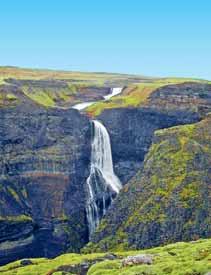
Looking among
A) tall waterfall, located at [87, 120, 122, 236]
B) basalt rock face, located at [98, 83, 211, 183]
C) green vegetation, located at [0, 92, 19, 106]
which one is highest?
green vegetation, located at [0, 92, 19, 106]

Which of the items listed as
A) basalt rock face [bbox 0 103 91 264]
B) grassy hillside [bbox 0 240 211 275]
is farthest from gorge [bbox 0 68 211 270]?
grassy hillside [bbox 0 240 211 275]

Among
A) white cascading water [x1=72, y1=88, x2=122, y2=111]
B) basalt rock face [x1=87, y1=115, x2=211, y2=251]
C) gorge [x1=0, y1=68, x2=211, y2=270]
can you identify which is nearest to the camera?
basalt rock face [x1=87, y1=115, x2=211, y2=251]

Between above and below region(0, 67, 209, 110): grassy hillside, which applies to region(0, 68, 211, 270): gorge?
below

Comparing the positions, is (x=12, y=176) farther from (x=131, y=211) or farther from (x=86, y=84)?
(x=86, y=84)

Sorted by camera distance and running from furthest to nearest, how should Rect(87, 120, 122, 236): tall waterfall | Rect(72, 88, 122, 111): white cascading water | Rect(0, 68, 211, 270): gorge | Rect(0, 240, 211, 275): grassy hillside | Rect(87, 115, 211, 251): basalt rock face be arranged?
Rect(72, 88, 122, 111): white cascading water < Rect(87, 120, 122, 236): tall waterfall < Rect(0, 68, 211, 270): gorge < Rect(87, 115, 211, 251): basalt rock face < Rect(0, 240, 211, 275): grassy hillside

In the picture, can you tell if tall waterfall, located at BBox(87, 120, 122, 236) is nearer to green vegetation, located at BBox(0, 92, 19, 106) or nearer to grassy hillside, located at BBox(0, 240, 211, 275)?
green vegetation, located at BBox(0, 92, 19, 106)

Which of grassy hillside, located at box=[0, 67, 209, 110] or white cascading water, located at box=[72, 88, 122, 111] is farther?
white cascading water, located at box=[72, 88, 122, 111]

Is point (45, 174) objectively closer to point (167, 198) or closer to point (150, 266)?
point (167, 198)

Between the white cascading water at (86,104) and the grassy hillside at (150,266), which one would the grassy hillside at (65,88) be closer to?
the white cascading water at (86,104)

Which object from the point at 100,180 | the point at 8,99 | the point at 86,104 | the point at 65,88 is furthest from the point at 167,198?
the point at 65,88
